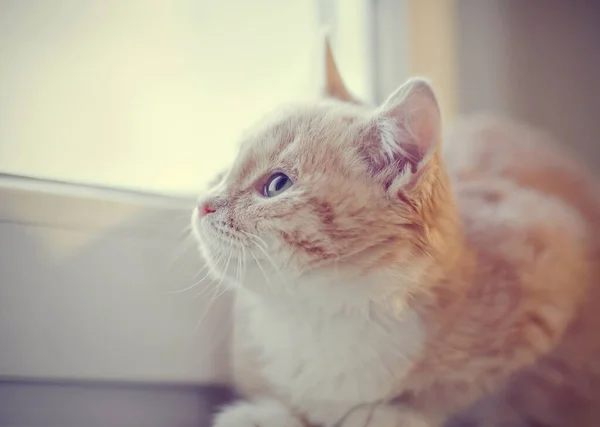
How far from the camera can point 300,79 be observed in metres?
1.04

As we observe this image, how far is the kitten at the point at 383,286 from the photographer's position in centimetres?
71

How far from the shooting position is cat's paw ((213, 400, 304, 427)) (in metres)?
0.75

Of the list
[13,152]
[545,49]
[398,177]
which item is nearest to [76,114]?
[13,152]

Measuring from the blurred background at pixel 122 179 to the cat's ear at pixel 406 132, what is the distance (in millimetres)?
270

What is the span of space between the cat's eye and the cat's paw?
1.03 feet

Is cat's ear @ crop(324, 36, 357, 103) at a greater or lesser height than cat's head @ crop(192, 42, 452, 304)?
greater

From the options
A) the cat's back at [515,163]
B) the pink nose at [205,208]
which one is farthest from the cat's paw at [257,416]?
the cat's back at [515,163]

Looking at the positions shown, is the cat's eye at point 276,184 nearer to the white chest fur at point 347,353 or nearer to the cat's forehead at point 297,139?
the cat's forehead at point 297,139

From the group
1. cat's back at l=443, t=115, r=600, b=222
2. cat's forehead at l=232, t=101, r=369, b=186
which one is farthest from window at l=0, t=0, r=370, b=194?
cat's back at l=443, t=115, r=600, b=222


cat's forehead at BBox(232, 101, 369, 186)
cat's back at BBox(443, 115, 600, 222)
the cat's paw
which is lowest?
the cat's paw

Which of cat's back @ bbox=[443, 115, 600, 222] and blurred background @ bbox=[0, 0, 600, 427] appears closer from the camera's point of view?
blurred background @ bbox=[0, 0, 600, 427]

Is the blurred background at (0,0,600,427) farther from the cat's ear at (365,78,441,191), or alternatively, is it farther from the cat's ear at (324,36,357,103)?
the cat's ear at (365,78,441,191)

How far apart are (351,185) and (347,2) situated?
1.78ft

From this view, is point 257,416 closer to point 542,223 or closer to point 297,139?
point 297,139
